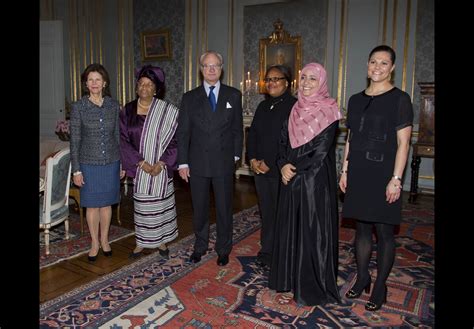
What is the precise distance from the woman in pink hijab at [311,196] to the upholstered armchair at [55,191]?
1935 mm

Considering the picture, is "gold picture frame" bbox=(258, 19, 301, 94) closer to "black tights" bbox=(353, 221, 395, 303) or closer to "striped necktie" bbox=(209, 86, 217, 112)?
"striped necktie" bbox=(209, 86, 217, 112)

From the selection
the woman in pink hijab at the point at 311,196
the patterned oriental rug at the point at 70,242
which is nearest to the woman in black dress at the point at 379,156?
the woman in pink hijab at the point at 311,196

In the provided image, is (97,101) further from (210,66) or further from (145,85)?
(210,66)

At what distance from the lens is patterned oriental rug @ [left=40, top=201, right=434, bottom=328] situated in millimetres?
2357

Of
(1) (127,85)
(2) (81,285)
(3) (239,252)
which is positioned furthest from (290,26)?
(2) (81,285)

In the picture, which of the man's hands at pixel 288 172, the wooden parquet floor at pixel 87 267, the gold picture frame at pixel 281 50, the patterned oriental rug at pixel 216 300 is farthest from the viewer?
the gold picture frame at pixel 281 50

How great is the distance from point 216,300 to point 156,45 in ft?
20.4

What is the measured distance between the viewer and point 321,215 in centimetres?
247

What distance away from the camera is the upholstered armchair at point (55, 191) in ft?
10.9

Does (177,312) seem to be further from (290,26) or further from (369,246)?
→ (290,26)

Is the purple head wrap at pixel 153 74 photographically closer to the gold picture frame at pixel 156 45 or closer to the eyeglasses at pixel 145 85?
the eyeglasses at pixel 145 85

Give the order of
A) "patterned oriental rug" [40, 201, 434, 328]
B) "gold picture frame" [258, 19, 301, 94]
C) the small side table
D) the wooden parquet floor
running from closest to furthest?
"patterned oriental rug" [40, 201, 434, 328]
the wooden parquet floor
the small side table
"gold picture frame" [258, 19, 301, 94]

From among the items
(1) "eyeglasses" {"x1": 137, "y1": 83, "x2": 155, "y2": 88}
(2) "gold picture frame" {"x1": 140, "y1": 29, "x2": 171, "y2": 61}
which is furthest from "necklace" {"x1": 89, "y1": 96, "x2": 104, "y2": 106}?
(2) "gold picture frame" {"x1": 140, "y1": 29, "x2": 171, "y2": 61}

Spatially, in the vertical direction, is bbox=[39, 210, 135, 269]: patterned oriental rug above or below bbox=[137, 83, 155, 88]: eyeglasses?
below
